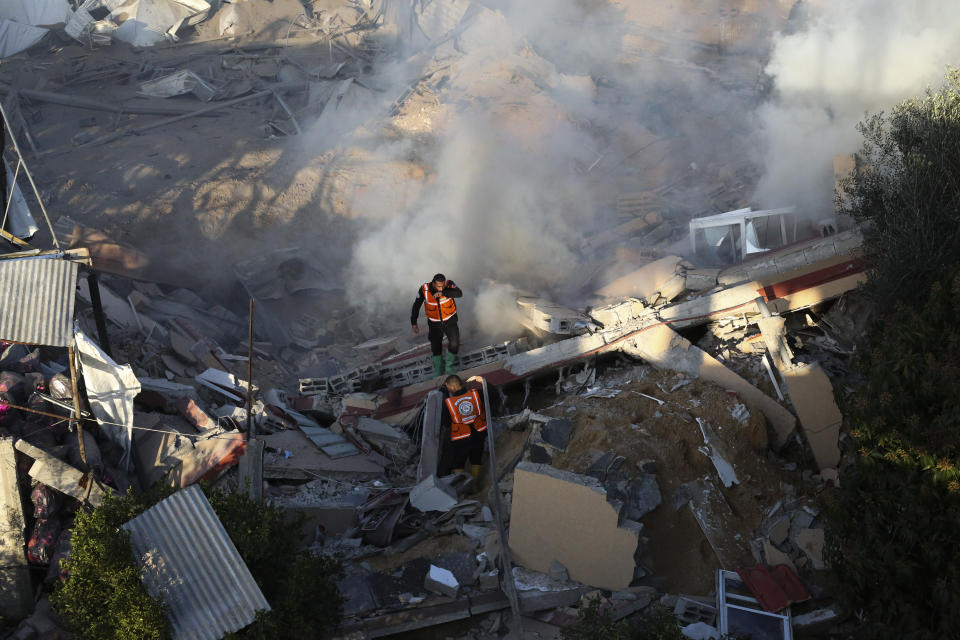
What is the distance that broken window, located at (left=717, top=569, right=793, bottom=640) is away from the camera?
4.88 metres

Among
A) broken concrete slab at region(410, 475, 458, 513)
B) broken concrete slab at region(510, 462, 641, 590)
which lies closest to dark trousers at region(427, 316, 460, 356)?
broken concrete slab at region(410, 475, 458, 513)

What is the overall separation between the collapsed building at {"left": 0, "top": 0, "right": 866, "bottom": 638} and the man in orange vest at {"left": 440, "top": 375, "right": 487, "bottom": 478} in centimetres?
20

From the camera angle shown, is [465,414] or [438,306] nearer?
[465,414]

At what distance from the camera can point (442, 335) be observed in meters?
8.76

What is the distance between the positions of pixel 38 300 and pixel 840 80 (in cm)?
1153

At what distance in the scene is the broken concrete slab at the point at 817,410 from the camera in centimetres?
644

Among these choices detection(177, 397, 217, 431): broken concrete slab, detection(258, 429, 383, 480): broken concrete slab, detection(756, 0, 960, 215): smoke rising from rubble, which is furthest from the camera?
detection(756, 0, 960, 215): smoke rising from rubble

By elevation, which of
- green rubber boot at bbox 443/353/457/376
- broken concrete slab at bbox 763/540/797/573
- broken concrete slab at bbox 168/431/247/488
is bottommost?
broken concrete slab at bbox 763/540/797/573

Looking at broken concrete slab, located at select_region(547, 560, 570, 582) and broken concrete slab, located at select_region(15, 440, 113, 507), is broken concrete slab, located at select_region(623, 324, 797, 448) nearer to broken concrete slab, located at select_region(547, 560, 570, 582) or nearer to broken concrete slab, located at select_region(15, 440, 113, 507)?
broken concrete slab, located at select_region(547, 560, 570, 582)

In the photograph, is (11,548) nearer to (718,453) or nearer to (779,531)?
(718,453)

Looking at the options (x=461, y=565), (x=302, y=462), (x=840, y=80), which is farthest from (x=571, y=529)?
(x=840, y=80)

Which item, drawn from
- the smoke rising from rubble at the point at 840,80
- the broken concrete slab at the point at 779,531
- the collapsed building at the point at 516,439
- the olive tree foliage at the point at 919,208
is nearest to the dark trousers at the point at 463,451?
the collapsed building at the point at 516,439

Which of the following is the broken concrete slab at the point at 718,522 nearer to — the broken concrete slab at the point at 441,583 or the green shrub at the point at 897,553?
the green shrub at the point at 897,553

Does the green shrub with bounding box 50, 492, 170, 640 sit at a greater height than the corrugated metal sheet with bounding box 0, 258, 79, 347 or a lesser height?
lesser
